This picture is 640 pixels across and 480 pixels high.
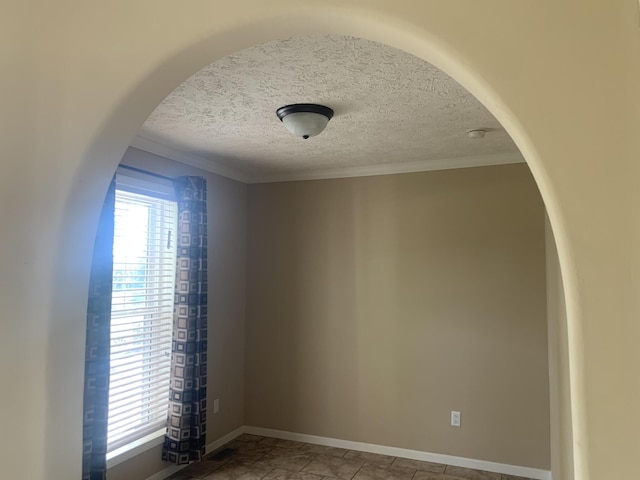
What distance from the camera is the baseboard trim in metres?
3.26

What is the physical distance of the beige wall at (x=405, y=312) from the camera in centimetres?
336

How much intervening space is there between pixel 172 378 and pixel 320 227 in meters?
1.76

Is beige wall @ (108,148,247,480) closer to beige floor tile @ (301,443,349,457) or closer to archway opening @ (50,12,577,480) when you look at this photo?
beige floor tile @ (301,443,349,457)

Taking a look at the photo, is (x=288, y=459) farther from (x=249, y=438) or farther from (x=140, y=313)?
(x=140, y=313)

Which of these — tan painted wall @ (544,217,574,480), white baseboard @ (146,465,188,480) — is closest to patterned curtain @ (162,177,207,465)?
white baseboard @ (146,465,188,480)

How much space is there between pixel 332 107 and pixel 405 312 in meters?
1.95

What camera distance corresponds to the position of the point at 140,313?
9.90 ft

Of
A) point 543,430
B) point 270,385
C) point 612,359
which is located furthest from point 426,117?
point 270,385

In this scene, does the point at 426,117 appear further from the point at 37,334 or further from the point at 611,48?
the point at 37,334

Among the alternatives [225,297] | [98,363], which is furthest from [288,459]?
[98,363]

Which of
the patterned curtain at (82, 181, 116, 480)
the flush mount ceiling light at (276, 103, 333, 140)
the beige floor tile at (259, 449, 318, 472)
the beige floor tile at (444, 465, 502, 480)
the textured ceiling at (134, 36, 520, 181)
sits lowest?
the beige floor tile at (444, 465, 502, 480)

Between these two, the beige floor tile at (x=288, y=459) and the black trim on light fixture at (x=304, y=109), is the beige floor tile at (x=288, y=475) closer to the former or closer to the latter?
Result: the beige floor tile at (x=288, y=459)

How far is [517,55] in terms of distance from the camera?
0.77m

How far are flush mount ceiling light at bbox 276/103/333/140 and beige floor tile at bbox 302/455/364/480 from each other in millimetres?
2513
